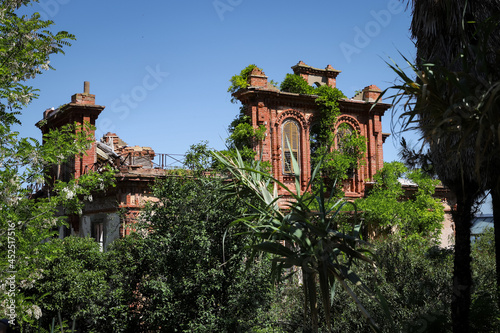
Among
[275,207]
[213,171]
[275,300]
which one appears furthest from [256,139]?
[275,207]

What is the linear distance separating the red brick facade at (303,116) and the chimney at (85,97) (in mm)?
6530

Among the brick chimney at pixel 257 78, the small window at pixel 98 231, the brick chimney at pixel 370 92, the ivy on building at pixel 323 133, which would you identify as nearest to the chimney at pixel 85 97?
the small window at pixel 98 231

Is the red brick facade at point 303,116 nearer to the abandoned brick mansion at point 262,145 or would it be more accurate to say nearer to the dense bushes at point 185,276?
the abandoned brick mansion at point 262,145

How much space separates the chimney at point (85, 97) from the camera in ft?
76.4

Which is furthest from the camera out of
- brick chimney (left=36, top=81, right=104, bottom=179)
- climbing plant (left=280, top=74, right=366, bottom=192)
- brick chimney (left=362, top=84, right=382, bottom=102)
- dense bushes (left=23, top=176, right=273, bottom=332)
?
brick chimney (left=362, top=84, right=382, bottom=102)

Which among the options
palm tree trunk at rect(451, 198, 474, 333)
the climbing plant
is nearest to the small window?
the climbing plant

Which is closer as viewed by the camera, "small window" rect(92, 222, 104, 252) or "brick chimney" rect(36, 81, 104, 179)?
"small window" rect(92, 222, 104, 252)

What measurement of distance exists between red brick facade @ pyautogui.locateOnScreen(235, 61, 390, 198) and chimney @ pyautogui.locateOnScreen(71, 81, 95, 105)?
6530mm

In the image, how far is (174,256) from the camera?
11656mm

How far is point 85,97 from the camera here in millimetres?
23453

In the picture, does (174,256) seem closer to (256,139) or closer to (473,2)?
(473,2)

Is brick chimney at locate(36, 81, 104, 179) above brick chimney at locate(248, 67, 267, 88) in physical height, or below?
below

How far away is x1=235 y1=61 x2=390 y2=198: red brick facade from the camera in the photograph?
23.1m

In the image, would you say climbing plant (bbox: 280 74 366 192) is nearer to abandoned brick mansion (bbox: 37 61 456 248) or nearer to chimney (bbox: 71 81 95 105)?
abandoned brick mansion (bbox: 37 61 456 248)
